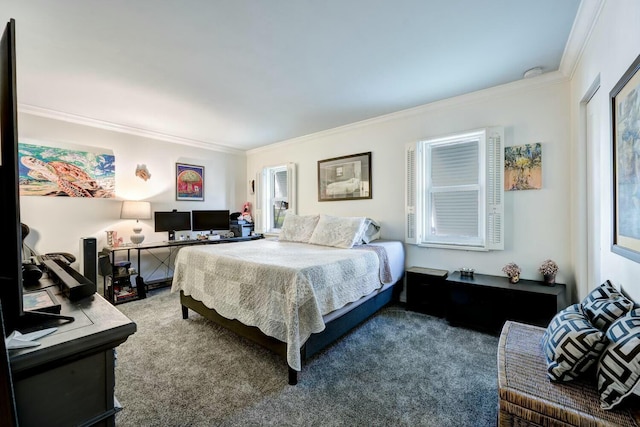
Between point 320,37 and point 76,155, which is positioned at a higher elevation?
point 320,37

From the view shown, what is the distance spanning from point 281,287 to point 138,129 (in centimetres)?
378

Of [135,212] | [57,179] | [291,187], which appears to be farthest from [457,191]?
Answer: [57,179]

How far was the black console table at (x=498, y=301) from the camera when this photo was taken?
7.85 feet

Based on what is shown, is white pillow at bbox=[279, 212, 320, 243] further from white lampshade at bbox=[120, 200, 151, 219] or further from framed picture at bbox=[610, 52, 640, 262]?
framed picture at bbox=[610, 52, 640, 262]

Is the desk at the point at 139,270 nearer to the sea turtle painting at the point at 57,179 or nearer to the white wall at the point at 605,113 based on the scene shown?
the sea turtle painting at the point at 57,179

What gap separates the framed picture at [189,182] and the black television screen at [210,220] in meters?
0.35

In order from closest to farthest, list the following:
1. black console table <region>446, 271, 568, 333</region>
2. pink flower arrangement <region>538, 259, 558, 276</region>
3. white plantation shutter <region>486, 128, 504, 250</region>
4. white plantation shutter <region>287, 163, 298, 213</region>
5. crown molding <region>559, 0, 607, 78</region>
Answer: crown molding <region>559, 0, 607, 78</region> < black console table <region>446, 271, 568, 333</region> < pink flower arrangement <region>538, 259, 558, 276</region> < white plantation shutter <region>486, 128, 504, 250</region> < white plantation shutter <region>287, 163, 298, 213</region>

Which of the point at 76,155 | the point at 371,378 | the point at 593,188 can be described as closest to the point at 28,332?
the point at 371,378

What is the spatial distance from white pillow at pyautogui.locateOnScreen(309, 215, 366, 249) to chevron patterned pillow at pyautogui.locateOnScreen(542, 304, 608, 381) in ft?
6.84

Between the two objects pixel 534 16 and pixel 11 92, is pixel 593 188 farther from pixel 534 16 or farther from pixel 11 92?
pixel 11 92

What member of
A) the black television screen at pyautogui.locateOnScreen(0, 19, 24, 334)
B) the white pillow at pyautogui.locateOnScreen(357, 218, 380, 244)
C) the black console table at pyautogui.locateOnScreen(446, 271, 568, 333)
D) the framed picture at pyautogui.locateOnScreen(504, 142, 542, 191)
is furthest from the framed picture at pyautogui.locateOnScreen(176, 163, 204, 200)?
the framed picture at pyautogui.locateOnScreen(504, 142, 542, 191)

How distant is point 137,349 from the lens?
241 cm

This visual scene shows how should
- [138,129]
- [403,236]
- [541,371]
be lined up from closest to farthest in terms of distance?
[541,371] < [403,236] < [138,129]

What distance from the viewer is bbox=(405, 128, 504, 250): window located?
2.90 metres
